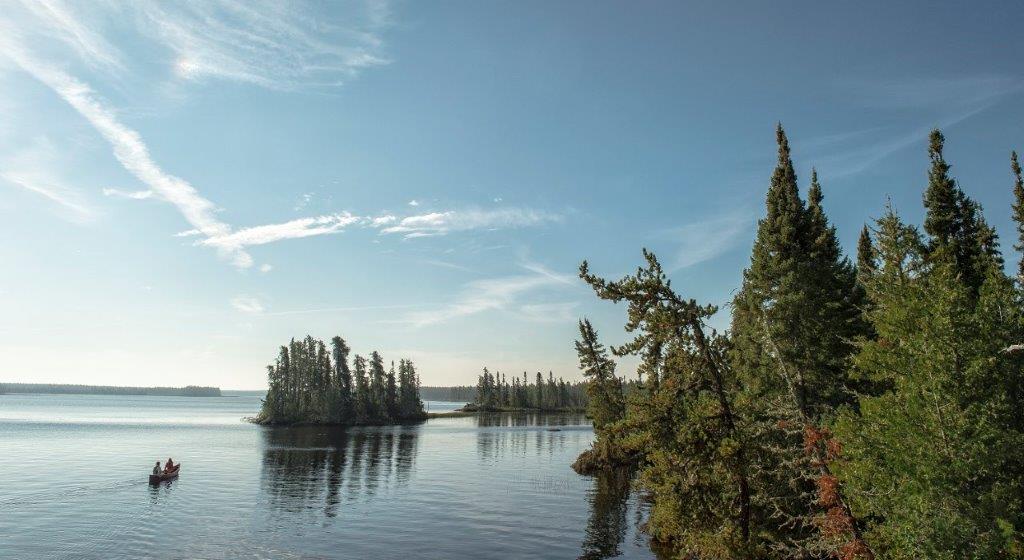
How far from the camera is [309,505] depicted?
48531 millimetres

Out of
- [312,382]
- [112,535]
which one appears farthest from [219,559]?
[312,382]

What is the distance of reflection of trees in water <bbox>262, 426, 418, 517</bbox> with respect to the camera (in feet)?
173

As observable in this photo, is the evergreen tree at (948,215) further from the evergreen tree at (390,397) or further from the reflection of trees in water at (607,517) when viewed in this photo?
the evergreen tree at (390,397)

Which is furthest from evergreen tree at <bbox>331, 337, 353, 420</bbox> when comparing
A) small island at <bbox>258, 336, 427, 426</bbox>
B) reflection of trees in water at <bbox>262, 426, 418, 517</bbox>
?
reflection of trees in water at <bbox>262, 426, 418, 517</bbox>

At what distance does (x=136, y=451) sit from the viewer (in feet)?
275

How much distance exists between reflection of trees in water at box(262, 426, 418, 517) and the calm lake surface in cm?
26

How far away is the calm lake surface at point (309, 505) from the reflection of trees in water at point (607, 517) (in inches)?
5.1

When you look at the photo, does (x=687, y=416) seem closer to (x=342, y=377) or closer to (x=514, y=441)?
(x=514, y=441)

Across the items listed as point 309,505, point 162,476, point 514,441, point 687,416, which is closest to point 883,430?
point 687,416

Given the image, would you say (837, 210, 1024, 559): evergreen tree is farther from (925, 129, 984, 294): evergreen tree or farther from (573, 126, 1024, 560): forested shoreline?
(925, 129, 984, 294): evergreen tree

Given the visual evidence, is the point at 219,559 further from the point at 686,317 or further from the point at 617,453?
the point at 617,453

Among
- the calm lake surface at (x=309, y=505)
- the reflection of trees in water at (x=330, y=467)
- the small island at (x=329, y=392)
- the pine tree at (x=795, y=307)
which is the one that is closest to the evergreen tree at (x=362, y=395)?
the small island at (x=329, y=392)

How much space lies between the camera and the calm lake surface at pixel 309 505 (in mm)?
35281

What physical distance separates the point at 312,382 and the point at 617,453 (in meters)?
120
